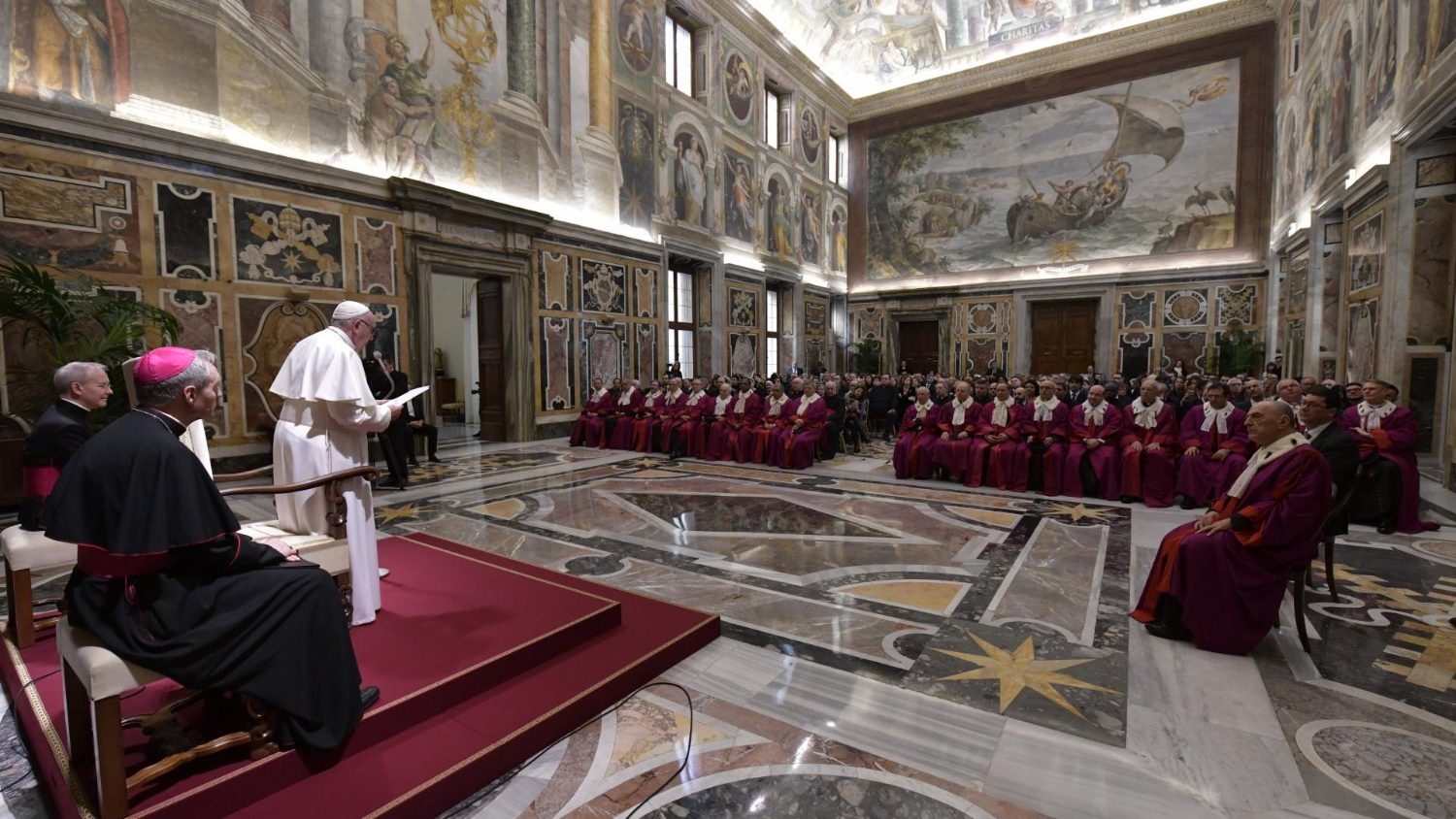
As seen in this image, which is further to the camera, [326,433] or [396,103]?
[396,103]

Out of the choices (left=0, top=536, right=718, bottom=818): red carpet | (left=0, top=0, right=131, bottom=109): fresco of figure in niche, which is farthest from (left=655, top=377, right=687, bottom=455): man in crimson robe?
(left=0, top=0, right=131, bottom=109): fresco of figure in niche

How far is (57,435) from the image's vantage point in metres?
3.54

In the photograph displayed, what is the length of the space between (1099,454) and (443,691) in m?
7.36

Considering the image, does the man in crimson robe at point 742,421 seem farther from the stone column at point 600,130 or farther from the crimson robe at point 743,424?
the stone column at point 600,130

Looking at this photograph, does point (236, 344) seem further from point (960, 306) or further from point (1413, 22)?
point (960, 306)

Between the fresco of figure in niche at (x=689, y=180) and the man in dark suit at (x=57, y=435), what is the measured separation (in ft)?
41.3

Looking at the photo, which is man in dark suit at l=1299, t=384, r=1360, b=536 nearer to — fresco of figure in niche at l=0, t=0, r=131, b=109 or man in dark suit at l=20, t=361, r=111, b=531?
man in dark suit at l=20, t=361, r=111, b=531

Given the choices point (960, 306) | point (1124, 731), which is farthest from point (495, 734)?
point (960, 306)

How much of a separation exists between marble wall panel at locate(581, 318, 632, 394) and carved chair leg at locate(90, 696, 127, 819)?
36.7ft

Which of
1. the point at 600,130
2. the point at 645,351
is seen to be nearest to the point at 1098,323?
the point at 645,351

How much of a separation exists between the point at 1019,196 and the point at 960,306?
380 cm

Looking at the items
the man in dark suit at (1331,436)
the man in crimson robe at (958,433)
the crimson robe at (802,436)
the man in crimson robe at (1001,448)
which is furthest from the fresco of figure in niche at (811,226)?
the man in dark suit at (1331,436)

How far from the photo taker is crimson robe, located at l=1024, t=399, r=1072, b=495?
25.3 ft

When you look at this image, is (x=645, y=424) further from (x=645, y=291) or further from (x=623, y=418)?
(x=645, y=291)
